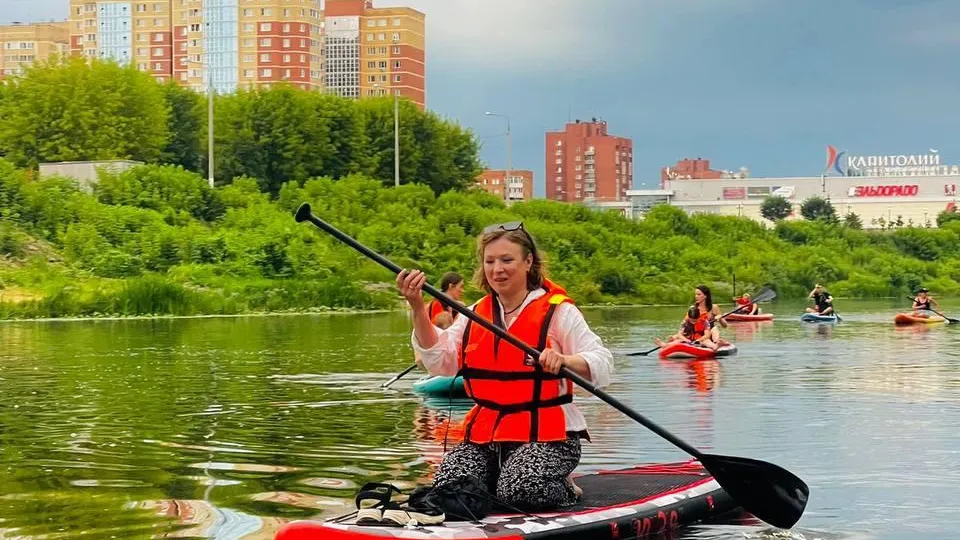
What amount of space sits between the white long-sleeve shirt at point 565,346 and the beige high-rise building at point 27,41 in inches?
6838

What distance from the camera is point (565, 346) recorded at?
298 inches

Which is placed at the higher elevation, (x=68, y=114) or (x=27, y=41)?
(x=27, y=41)

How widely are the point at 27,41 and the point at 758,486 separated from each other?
179 metres

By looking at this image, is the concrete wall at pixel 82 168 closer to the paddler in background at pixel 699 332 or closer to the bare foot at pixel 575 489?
the paddler in background at pixel 699 332

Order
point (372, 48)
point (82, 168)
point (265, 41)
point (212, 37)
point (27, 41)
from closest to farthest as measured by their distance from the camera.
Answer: point (82, 168) → point (265, 41) → point (212, 37) → point (372, 48) → point (27, 41)

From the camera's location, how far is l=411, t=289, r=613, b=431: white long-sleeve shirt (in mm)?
7453

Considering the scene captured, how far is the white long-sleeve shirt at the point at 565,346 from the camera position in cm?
745

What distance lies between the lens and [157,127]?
6638cm

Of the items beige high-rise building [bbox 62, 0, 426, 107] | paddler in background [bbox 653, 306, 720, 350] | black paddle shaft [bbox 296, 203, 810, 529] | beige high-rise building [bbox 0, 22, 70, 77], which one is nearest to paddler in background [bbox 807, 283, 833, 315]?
paddler in background [bbox 653, 306, 720, 350]

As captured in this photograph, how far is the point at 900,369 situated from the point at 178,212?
131 feet

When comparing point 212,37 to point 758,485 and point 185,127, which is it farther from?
point 758,485

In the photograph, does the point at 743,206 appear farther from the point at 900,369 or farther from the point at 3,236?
the point at 900,369

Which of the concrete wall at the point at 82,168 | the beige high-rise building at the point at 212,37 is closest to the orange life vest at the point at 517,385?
the concrete wall at the point at 82,168

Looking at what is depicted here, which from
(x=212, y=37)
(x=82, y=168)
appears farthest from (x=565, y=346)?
(x=212, y=37)
